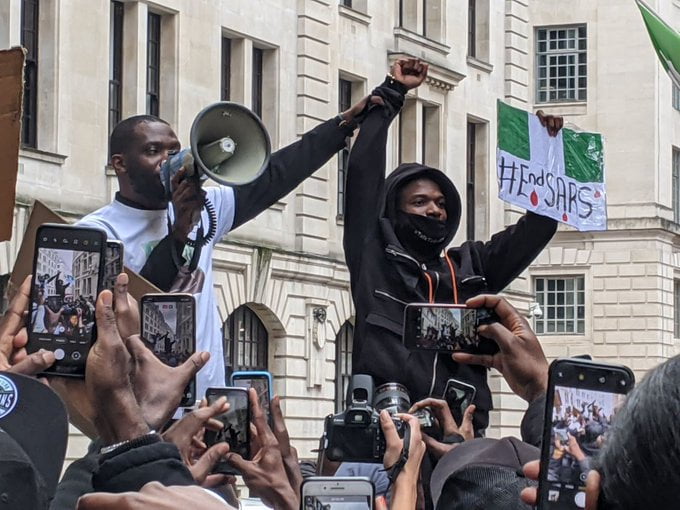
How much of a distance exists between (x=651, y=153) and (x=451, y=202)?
33787mm

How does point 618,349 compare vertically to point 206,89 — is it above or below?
below

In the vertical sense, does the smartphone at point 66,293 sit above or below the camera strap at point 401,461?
above

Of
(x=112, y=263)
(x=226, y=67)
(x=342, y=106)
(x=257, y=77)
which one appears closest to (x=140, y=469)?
(x=112, y=263)

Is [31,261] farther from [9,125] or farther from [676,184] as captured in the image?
[676,184]

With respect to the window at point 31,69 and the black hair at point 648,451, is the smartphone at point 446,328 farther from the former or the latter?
the window at point 31,69

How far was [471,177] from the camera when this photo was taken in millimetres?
31484

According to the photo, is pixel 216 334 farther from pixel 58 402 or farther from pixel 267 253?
pixel 267 253

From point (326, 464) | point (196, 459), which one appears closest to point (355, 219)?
point (326, 464)

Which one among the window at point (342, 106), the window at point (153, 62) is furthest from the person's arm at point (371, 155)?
the window at point (342, 106)

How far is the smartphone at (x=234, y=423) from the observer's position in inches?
166

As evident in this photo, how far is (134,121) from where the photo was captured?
19.0 feet

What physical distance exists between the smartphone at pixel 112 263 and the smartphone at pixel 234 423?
14.6 inches

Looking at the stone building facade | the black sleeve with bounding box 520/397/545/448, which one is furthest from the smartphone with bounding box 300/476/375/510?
the stone building facade

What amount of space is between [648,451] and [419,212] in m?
3.91
